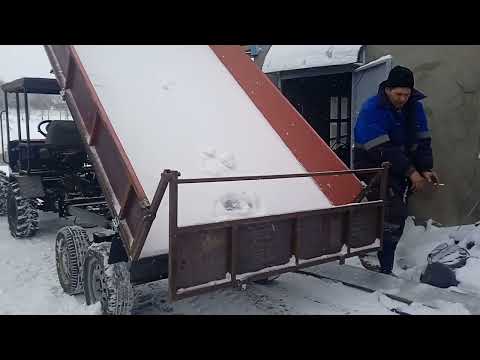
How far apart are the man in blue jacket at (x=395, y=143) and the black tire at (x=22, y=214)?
14.6 ft

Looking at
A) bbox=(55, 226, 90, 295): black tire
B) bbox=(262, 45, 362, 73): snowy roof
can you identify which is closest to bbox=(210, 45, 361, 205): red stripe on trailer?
bbox=(262, 45, 362, 73): snowy roof

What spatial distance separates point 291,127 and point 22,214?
392 cm

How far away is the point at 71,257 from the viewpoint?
142 inches

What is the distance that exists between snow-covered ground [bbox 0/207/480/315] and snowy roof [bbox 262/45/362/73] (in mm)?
2799

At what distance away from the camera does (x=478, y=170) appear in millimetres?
4672

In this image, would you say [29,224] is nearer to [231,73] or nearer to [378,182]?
[231,73]

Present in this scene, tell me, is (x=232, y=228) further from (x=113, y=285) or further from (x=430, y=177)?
(x=430, y=177)

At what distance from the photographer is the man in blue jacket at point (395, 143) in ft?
12.0

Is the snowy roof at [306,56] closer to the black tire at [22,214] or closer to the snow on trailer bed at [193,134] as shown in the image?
the snow on trailer bed at [193,134]

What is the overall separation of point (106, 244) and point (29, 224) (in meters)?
3.25

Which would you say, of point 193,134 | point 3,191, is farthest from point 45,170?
point 193,134

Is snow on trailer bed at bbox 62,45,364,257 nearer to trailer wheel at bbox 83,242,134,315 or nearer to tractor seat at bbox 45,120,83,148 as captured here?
trailer wheel at bbox 83,242,134,315

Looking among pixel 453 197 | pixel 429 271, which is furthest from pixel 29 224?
pixel 453 197

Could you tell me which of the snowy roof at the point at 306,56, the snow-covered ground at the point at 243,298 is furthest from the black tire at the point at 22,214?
the snowy roof at the point at 306,56
